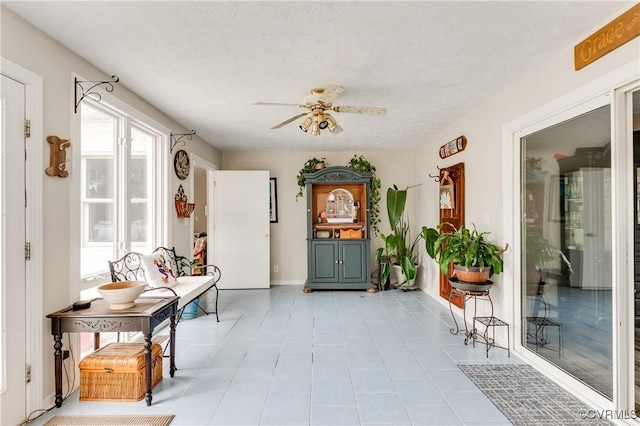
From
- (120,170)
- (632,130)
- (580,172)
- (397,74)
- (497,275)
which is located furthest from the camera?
(497,275)

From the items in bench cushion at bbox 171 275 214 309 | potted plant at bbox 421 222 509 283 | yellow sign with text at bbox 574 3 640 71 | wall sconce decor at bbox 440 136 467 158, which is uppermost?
yellow sign with text at bbox 574 3 640 71

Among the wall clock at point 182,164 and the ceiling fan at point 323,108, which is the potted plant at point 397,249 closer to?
the ceiling fan at point 323,108

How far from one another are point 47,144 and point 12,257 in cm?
73

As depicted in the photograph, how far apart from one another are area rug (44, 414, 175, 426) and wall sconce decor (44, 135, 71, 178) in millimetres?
1525

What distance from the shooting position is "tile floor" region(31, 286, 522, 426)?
2029 mm

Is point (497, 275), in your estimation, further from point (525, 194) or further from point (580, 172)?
point (580, 172)

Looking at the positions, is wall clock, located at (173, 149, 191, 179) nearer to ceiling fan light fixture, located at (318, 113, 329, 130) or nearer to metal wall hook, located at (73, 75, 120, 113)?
metal wall hook, located at (73, 75, 120, 113)

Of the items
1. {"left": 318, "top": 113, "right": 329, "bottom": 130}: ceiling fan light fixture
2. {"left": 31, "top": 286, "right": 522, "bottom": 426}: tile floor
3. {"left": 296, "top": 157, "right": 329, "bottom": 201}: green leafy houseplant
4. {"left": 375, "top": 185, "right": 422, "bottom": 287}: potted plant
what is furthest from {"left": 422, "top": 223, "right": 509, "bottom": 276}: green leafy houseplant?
{"left": 296, "top": 157, "right": 329, "bottom": 201}: green leafy houseplant

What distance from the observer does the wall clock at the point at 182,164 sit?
3906mm

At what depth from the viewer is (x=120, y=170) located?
294cm

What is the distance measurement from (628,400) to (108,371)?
3270 mm

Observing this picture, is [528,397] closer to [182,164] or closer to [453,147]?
[453,147]

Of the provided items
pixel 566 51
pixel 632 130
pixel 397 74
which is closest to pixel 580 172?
pixel 632 130

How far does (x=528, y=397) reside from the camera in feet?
7.20
